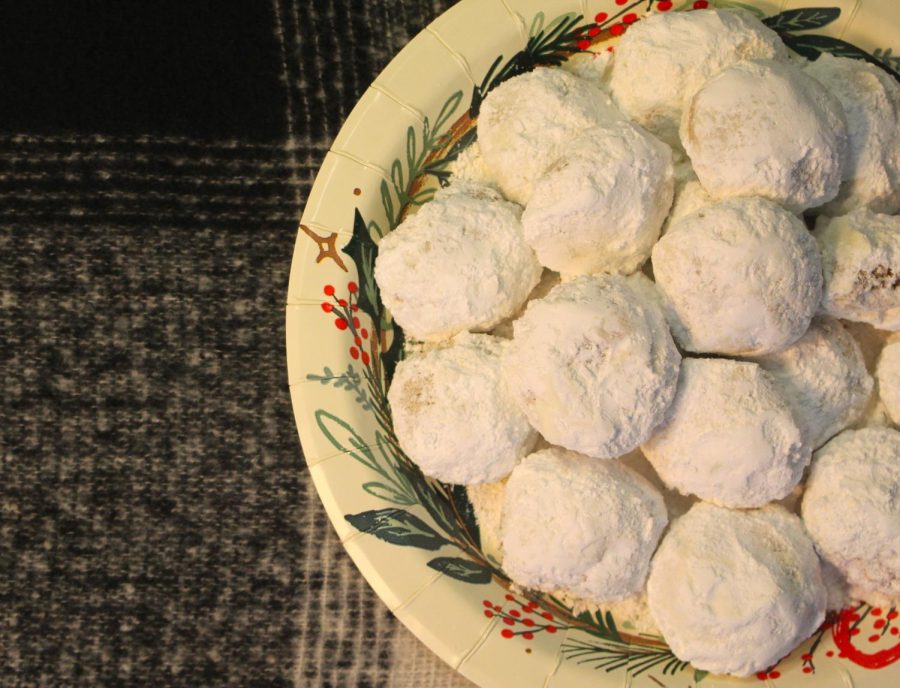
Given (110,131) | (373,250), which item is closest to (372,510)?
(373,250)

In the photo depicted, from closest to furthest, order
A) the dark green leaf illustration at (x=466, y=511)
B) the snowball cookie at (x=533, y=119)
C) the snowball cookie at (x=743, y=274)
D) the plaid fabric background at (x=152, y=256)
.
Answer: the snowball cookie at (x=743, y=274) → the snowball cookie at (x=533, y=119) → the dark green leaf illustration at (x=466, y=511) → the plaid fabric background at (x=152, y=256)

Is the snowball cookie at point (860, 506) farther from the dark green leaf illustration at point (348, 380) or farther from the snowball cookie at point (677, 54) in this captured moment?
the dark green leaf illustration at point (348, 380)

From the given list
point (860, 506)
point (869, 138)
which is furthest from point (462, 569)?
point (869, 138)

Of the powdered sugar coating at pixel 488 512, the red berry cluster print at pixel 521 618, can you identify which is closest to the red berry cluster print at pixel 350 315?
the powdered sugar coating at pixel 488 512

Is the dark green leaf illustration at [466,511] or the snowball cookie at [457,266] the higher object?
the snowball cookie at [457,266]

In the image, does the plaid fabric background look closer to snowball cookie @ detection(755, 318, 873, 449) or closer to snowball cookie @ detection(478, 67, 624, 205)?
snowball cookie @ detection(478, 67, 624, 205)

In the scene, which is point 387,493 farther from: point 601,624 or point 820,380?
point 820,380

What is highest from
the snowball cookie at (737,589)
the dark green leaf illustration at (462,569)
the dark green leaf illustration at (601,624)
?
the snowball cookie at (737,589)
